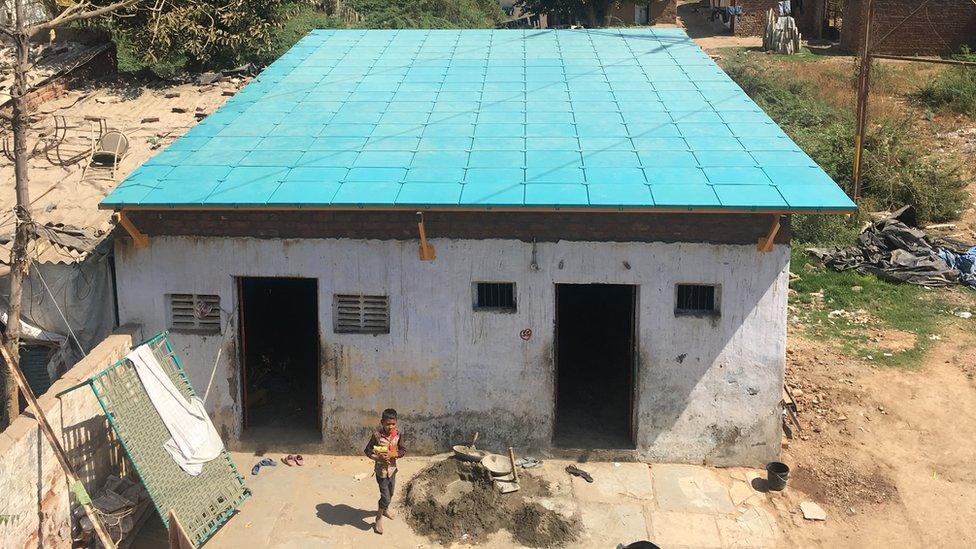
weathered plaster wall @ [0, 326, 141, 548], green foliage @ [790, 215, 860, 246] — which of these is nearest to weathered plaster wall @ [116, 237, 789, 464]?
weathered plaster wall @ [0, 326, 141, 548]

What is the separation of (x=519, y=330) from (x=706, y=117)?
3906 millimetres

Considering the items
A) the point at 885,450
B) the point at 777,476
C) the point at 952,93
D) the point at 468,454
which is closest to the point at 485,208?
the point at 468,454

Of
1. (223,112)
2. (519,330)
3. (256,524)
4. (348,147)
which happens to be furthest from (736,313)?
(223,112)

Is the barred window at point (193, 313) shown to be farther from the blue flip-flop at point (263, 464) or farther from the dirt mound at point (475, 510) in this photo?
the dirt mound at point (475, 510)

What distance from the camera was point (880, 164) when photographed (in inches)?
688

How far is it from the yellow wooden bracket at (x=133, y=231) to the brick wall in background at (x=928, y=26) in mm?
24141

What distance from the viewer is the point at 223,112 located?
11281 millimetres

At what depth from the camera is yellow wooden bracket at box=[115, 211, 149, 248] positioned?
8.94 metres

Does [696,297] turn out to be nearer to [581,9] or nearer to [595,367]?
[595,367]

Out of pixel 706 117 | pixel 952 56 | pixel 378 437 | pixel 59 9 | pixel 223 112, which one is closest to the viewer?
pixel 378 437

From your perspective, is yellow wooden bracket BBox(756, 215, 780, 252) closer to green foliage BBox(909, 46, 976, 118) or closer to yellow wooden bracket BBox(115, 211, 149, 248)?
yellow wooden bracket BBox(115, 211, 149, 248)

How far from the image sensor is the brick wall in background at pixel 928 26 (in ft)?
84.7

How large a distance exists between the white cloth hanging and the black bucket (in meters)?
5.93

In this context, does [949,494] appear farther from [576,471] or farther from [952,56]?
[952,56]
